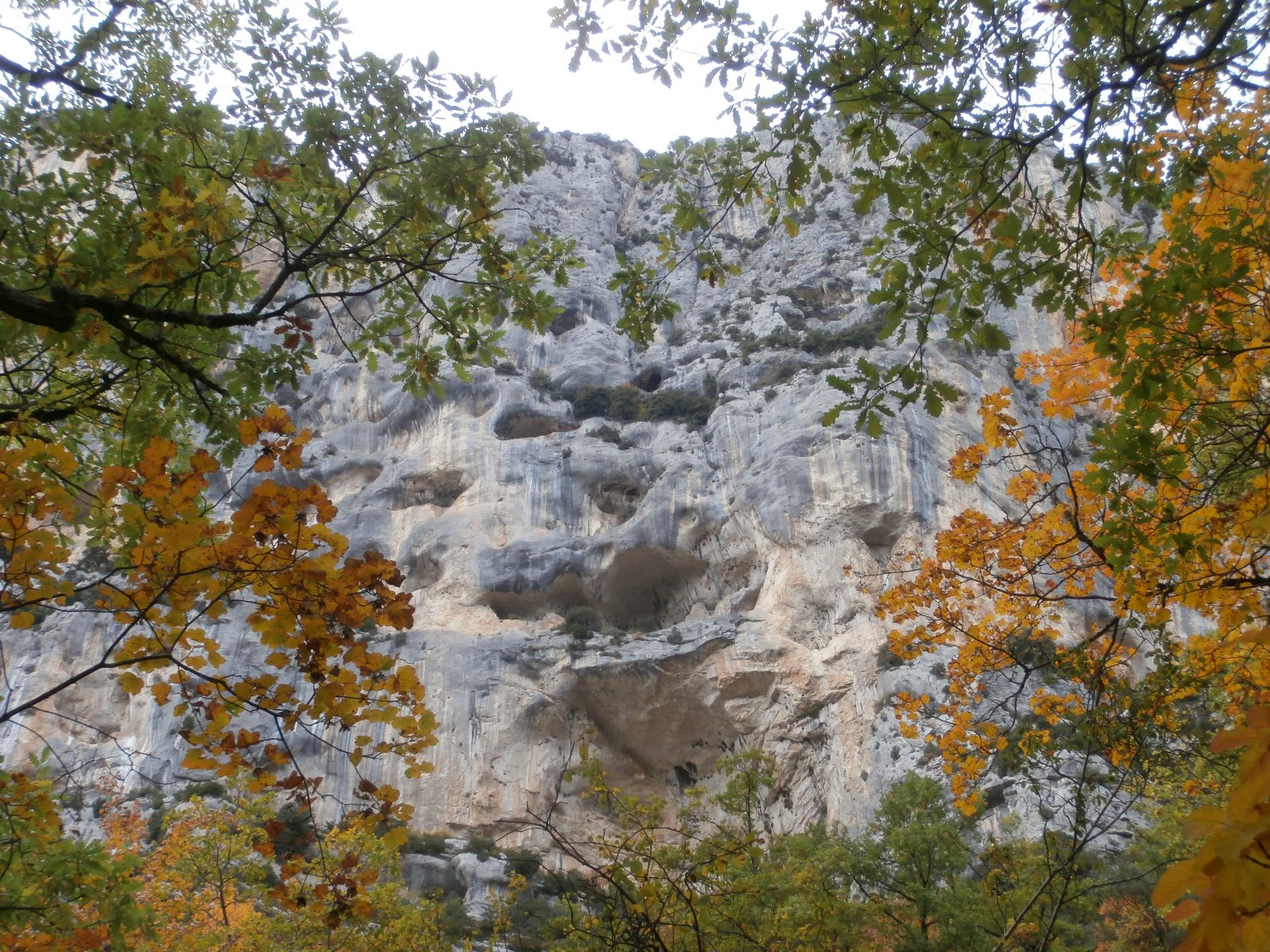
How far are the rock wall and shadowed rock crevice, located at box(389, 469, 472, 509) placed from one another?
7 cm

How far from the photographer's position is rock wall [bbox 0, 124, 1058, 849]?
2278 cm

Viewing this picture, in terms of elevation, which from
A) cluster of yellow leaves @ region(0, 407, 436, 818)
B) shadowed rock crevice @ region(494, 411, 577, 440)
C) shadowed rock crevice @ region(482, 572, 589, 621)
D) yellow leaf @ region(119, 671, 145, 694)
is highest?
shadowed rock crevice @ region(494, 411, 577, 440)

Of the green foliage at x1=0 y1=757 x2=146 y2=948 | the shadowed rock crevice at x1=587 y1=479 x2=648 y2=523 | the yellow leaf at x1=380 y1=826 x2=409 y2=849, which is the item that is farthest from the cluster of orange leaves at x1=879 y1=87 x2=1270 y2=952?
the shadowed rock crevice at x1=587 y1=479 x2=648 y2=523

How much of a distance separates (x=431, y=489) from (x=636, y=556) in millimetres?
7495

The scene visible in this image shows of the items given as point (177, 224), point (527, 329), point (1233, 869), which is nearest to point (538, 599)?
point (527, 329)

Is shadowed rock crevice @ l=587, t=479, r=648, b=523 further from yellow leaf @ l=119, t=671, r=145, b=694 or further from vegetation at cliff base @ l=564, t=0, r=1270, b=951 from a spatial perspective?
yellow leaf @ l=119, t=671, r=145, b=694

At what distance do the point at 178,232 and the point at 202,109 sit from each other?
898 mm

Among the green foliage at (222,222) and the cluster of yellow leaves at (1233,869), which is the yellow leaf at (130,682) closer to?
the green foliage at (222,222)

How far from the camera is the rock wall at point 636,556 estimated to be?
22781 mm

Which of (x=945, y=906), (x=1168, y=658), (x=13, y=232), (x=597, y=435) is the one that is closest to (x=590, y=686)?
(x=597, y=435)

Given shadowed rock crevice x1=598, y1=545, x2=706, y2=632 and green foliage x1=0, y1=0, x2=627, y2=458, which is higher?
shadowed rock crevice x1=598, y1=545, x2=706, y2=632

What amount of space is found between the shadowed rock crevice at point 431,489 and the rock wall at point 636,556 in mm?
69

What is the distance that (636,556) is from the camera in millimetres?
27375

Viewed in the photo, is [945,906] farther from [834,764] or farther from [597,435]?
[597,435]
